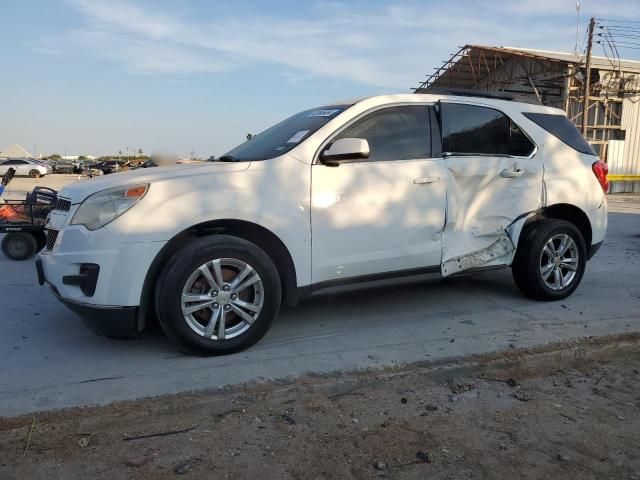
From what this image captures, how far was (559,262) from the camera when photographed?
5.16 m

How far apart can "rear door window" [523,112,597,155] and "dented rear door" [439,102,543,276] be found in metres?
0.27

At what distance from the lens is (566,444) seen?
286 centimetres

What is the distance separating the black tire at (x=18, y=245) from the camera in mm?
7583

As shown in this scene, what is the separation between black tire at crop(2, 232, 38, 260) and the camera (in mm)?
7583

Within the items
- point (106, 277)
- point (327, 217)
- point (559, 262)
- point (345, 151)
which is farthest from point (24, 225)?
point (559, 262)

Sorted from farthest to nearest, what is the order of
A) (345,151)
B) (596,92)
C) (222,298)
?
(596,92), (345,151), (222,298)

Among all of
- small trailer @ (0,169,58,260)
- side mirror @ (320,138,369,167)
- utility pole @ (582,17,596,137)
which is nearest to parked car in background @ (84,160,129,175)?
small trailer @ (0,169,58,260)

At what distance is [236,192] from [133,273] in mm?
863

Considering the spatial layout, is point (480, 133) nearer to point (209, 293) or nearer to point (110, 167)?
point (209, 293)

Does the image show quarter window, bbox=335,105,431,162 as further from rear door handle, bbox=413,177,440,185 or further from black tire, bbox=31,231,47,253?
black tire, bbox=31,231,47,253

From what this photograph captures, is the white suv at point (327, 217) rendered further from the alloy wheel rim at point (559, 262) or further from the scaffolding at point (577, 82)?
the scaffolding at point (577, 82)

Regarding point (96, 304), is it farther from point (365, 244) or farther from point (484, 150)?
point (484, 150)

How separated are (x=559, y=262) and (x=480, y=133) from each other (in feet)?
4.77

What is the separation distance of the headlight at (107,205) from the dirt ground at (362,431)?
4.03 ft
